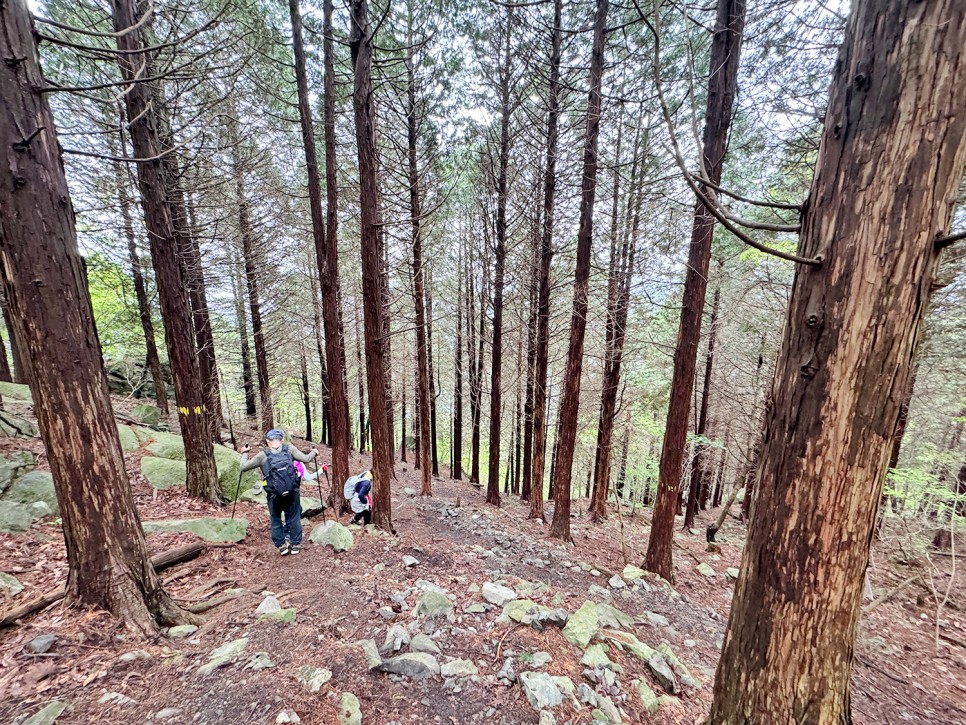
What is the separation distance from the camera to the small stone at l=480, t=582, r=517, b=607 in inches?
171

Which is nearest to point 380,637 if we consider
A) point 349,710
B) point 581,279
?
point 349,710

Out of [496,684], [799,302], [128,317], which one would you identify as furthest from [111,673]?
[128,317]

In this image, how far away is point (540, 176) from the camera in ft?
28.1

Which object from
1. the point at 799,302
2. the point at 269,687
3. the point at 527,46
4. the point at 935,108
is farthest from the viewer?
the point at 527,46

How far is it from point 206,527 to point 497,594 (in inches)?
158

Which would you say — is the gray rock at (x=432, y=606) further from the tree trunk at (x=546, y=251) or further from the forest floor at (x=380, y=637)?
the tree trunk at (x=546, y=251)

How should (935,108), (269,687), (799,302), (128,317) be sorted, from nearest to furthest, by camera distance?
(935,108), (799,302), (269,687), (128,317)

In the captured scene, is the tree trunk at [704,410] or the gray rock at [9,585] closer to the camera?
the gray rock at [9,585]

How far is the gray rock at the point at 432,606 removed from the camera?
3.83 m

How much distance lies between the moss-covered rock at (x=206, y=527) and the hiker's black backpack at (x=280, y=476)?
0.86 meters

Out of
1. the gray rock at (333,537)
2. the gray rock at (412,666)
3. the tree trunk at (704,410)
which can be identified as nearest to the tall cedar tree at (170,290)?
the gray rock at (333,537)

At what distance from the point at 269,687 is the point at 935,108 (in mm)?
4650

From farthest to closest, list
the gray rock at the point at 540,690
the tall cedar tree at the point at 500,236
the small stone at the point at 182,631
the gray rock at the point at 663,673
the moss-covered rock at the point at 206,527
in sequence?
1. the tall cedar tree at the point at 500,236
2. the moss-covered rock at the point at 206,527
3. the gray rock at the point at 663,673
4. the small stone at the point at 182,631
5. the gray rock at the point at 540,690

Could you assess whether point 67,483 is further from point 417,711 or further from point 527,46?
point 527,46
